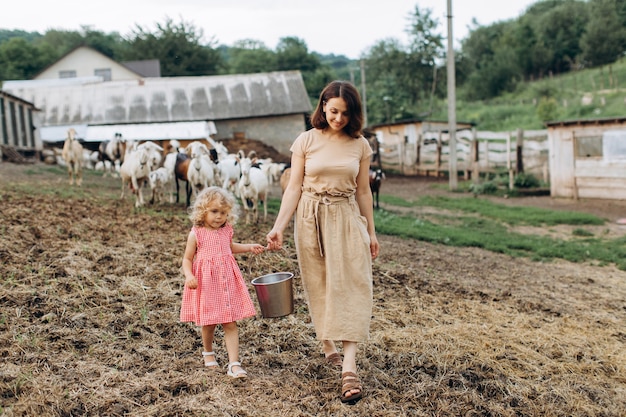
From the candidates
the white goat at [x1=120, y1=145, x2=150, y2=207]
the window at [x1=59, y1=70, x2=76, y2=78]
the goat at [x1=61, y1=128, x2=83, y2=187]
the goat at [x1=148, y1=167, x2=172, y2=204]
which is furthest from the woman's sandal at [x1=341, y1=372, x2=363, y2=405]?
the window at [x1=59, y1=70, x2=76, y2=78]

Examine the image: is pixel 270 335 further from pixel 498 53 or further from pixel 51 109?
pixel 498 53

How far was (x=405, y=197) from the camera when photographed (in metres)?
21.0

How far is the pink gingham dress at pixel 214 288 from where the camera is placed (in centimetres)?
450

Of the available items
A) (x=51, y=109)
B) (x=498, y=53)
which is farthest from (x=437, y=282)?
(x=498, y=53)

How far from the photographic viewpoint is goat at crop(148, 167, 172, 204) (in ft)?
41.5

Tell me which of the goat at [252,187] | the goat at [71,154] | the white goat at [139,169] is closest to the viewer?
the goat at [252,187]

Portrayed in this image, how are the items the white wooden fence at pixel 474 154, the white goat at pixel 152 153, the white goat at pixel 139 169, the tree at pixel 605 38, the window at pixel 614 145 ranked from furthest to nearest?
the tree at pixel 605 38 < the white wooden fence at pixel 474 154 < the window at pixel 614 145 < the white goat at pixel 152 153 < the white goat at pixel 139 169

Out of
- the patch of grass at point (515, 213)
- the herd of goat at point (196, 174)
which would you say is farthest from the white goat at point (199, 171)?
the patch of grass at point (515, 213)

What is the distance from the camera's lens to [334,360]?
191 inches

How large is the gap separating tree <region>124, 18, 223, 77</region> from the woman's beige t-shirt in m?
54.9

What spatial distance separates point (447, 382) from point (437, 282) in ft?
11.3

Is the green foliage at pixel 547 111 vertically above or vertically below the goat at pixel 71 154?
above

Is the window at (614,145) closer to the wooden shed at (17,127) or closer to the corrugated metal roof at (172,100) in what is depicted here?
the corrugated metal roof at (172,100)

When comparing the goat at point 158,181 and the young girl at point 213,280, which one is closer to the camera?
the young girl at point 213,280
